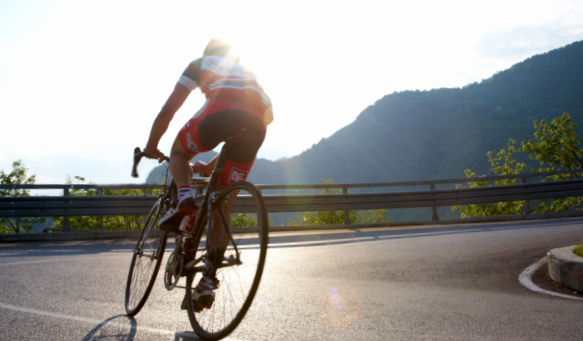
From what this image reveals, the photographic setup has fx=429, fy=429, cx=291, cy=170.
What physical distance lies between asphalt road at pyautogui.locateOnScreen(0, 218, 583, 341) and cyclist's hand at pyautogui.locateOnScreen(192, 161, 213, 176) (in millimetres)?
589

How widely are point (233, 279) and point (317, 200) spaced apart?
371 inches

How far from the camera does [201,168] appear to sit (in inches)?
124

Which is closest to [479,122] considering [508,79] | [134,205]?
[508,79]

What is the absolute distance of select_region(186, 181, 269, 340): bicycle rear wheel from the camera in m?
2.18

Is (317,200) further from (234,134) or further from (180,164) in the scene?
(234,134)

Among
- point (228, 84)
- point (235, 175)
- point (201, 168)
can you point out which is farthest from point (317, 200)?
point (228, 84)

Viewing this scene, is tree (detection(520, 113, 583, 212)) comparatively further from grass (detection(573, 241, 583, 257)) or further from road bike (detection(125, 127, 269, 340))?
road bike (detection(125, 127, 269, 340))

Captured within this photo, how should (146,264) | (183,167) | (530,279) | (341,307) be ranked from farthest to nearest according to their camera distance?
(530,279), (341,307), (146,264), (183,167)

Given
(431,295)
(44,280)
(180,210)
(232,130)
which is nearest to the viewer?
(232,130)

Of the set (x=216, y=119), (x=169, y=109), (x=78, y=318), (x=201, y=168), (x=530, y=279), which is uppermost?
(x=169, y=109)

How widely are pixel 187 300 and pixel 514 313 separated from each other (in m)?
2.50

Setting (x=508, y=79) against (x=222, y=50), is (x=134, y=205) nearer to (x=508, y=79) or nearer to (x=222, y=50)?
(x=222, y=50)

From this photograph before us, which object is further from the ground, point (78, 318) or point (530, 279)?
point (78, 318)

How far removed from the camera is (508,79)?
194 m
